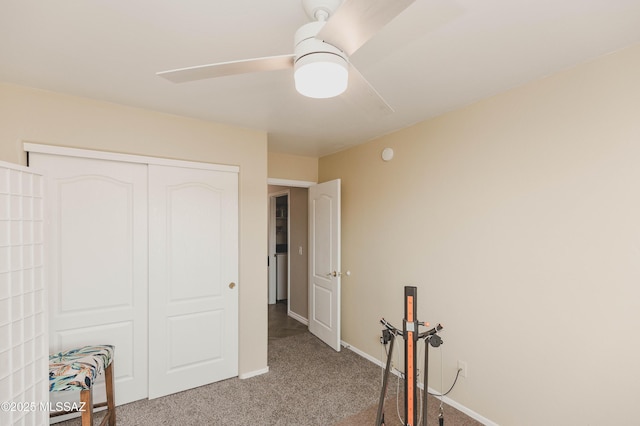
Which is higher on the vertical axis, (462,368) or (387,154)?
(387,154)

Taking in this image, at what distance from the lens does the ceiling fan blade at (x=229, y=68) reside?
1.04 metres

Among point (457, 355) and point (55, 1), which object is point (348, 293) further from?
point (55, 1)

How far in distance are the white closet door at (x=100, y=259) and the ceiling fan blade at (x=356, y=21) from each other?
83.5 inches

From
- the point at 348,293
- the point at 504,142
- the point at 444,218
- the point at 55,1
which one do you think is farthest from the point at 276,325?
Result: the point at 55,1

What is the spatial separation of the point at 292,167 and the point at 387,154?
1.35 metres

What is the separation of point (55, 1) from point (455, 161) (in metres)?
2.51

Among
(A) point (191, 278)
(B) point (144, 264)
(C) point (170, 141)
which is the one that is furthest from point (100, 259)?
(C) point (170, 141)

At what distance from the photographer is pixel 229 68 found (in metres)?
1.08

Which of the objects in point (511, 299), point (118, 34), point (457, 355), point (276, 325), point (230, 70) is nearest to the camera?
point (230, 70)

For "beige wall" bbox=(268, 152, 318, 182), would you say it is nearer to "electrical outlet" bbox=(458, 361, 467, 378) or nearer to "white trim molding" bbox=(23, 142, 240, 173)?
"white trim molding" bbox=(23, 142, 240, 173)

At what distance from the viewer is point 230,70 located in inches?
43.3

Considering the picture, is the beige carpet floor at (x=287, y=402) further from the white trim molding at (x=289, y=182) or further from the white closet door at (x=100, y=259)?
the white trim molding at (x=289, y=182)

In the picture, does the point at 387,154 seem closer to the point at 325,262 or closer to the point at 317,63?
the point at 325,262

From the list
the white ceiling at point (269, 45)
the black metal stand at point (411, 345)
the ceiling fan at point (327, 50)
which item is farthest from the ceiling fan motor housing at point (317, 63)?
the black metal stand at point (411, 345)
